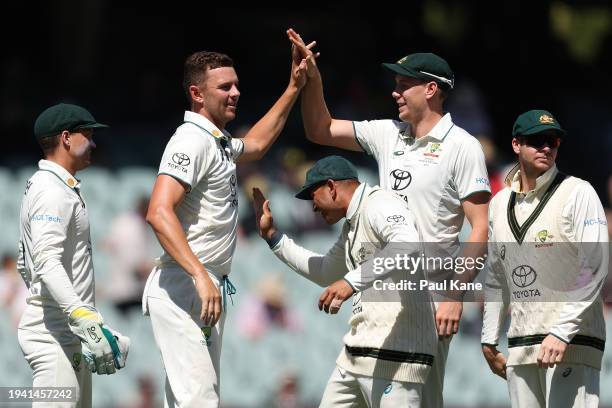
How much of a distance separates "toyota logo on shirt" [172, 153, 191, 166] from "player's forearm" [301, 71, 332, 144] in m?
1.11

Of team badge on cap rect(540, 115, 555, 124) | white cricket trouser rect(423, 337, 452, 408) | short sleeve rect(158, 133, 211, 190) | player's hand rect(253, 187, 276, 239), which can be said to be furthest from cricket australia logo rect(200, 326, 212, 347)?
team badge on cap rect(540, 115, 555, 124)

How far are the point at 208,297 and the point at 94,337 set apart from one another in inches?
26.4

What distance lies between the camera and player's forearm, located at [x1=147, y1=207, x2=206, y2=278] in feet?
22.6

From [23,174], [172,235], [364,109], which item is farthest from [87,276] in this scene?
[364,109]

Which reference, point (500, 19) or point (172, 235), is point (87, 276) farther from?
point (500, 19)

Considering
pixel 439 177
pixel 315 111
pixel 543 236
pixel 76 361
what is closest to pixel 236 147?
pixel 315 111

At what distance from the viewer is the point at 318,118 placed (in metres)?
8.00

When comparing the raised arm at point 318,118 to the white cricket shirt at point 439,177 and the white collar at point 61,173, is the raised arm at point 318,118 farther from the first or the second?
the white collar at point 61,173

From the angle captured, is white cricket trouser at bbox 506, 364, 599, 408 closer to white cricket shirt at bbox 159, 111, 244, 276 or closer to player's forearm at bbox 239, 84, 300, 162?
white cricket shirt at bbox 159, 111, 244, 276

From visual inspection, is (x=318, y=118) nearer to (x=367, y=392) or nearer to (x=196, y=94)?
(x=196, y=94)

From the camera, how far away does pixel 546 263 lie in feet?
23.3

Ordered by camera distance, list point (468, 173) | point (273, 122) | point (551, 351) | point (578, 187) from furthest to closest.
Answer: point (273, 122)
point (468, 173)
point (578, 187)
point (551, 351)

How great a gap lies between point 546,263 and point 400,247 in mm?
832

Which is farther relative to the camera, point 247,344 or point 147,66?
point 147,66
